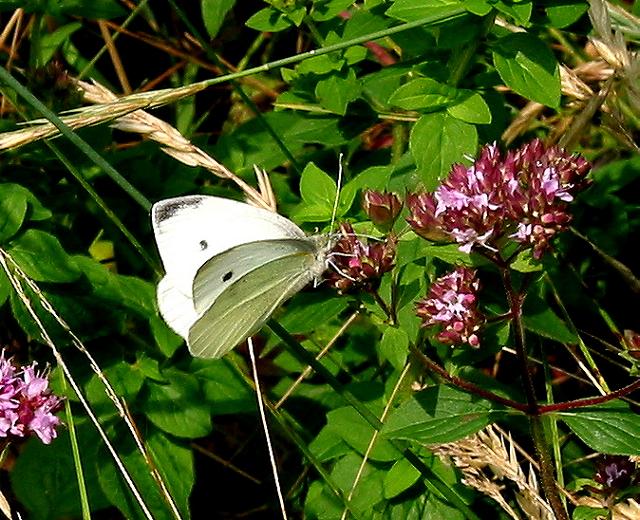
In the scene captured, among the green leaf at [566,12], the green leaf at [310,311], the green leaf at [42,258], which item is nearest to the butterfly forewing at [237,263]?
the green leaf at [310,311]

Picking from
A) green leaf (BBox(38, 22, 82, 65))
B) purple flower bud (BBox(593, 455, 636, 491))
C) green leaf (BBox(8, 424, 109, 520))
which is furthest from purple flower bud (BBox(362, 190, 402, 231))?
green leaf (BBox(38, 22, 82, 65))

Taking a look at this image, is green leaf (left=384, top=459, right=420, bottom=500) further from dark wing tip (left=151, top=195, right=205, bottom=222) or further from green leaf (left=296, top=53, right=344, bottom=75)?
green leaf (left=296, top=53, right=344, bottom=75)

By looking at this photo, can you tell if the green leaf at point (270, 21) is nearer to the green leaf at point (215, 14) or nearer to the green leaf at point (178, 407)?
the green leaf at point (215, 14)

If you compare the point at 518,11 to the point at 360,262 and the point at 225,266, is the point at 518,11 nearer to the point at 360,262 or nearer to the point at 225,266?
the point at 360,262

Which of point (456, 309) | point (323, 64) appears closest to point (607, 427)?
point (456, 309)

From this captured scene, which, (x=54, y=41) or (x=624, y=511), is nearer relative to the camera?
(x=624, y=511)

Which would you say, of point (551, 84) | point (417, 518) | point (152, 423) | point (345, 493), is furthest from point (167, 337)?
point (551, 84)
